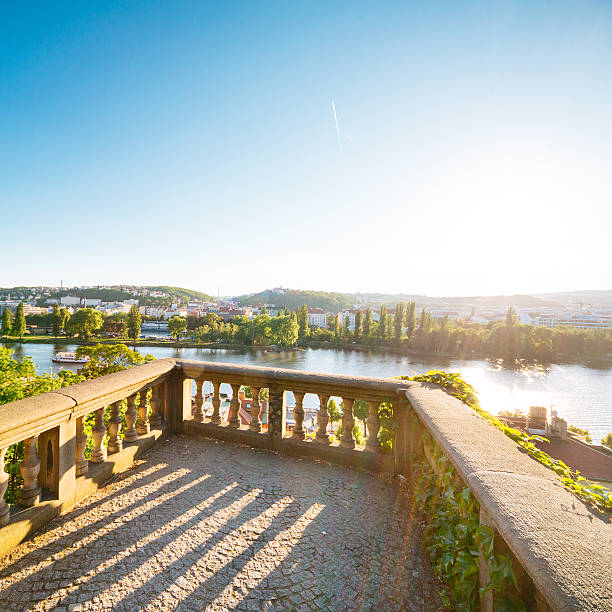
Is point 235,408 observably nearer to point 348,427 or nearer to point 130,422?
point 130,422

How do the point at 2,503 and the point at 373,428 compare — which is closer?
the point at 2,503

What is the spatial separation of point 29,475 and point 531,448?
3.02m

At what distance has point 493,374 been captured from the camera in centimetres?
4928

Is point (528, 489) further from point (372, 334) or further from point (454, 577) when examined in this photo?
point (372, 334)

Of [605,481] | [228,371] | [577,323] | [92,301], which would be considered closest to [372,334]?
[605,481]

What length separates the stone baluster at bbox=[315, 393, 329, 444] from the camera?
348 cm

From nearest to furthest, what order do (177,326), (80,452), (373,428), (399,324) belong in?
(80,452)
(373,428)
(177,326)
(399,324)

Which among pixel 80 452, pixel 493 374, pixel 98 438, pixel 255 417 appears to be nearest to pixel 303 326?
pixel 493 374

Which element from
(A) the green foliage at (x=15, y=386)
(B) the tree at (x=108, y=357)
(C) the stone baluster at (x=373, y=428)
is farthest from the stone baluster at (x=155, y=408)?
(B) the tree at (x=108, y=357)

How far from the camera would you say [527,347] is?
6331cm

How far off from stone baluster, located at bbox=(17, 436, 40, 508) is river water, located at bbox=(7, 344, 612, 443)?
20.4m

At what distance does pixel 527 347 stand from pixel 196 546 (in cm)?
7313

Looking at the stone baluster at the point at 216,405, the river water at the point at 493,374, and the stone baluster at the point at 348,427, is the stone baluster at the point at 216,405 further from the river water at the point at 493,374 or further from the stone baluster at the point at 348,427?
the river water at the point at 493,374

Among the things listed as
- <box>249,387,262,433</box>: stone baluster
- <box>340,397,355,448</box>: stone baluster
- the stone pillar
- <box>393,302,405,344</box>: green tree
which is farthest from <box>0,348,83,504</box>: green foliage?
<box>393,302,405,344</box>: green tree
